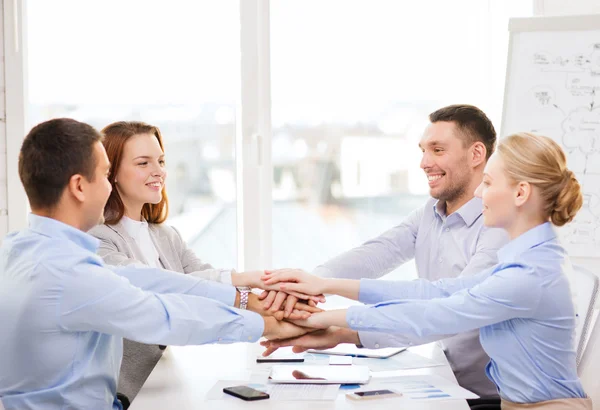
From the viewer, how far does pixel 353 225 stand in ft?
13.2

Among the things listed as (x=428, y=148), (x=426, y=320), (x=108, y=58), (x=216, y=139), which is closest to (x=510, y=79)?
(x=428, y=148)

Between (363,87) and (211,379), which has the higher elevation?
(363,87)

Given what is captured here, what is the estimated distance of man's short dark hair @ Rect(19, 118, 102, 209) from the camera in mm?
1820

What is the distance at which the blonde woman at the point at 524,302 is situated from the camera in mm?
1917

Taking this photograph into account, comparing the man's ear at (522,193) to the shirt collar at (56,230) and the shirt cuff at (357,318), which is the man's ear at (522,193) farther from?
the shirt collar at (56,230)

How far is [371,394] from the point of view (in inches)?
71.2

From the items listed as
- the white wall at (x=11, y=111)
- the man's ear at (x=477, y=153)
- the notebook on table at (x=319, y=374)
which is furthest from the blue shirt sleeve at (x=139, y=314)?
the white wall at (x=11, y=111)

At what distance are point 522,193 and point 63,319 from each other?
1.21m

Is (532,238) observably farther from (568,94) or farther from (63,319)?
(568,94)

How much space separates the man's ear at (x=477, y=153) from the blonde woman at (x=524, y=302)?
2.13 feet

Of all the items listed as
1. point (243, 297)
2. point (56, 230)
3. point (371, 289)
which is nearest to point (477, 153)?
point (371, 289)

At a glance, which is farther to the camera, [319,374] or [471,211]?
[471,211]

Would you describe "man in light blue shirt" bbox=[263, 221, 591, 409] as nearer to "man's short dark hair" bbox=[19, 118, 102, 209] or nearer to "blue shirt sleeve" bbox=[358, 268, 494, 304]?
"blue shirt sleeve" bbox=[358, 268, 494, 304]

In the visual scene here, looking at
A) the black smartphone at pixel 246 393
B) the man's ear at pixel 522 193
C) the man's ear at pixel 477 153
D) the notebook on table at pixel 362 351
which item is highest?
the man's ear at pixel 477 153
